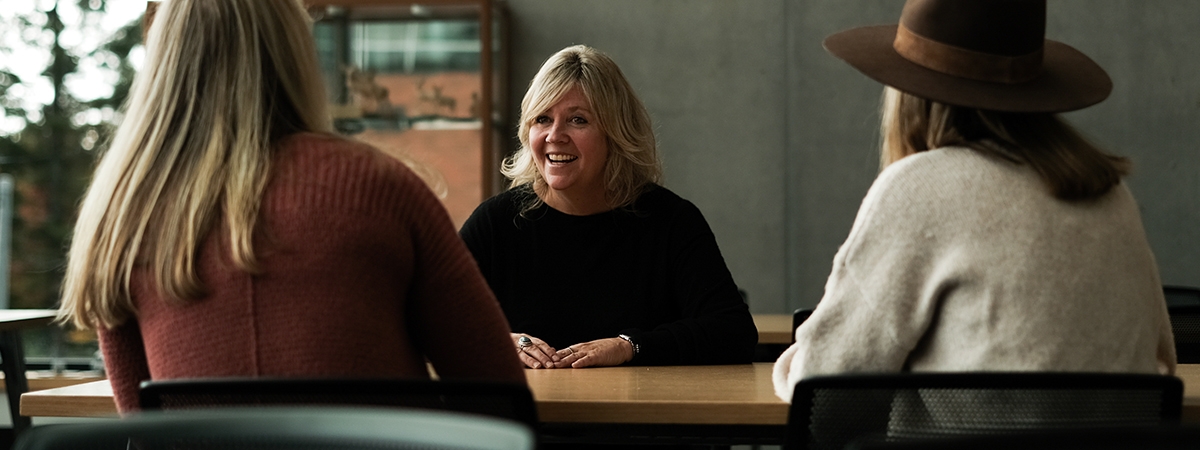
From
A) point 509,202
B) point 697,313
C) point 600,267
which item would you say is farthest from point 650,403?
point 509,202

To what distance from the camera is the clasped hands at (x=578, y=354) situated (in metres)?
2.03

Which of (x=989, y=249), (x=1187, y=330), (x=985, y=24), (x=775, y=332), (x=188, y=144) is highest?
(x=985, y=24)

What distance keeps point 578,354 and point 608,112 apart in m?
0.72

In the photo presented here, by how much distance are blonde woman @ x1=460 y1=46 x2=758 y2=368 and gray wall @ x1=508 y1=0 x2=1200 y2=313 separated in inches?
86.1

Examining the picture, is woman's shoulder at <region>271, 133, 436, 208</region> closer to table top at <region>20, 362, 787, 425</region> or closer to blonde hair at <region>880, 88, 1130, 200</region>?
table top at <region>20, 362, 787, 425</region>

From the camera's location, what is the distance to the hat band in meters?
1.48

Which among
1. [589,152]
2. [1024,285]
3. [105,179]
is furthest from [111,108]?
[1024,285]

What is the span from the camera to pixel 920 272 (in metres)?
1.34

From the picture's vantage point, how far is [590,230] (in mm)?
2527

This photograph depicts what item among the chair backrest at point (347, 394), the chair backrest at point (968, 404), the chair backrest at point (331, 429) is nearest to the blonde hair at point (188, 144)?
the chair backrest at point (347, 394)

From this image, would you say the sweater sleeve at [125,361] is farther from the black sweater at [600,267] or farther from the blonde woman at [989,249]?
the black sweater at [600,267]

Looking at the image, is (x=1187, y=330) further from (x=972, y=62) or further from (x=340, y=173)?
(x=340, y=173)

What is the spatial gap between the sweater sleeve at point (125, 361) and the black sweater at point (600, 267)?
1.06m

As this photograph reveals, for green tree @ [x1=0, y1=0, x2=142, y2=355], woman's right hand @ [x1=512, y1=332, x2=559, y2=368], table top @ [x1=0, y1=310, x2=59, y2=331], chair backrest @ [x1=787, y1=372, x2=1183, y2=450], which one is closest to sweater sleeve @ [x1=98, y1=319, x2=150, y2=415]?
woman's right hand @ [x1=512, y1=332, x2=559, y2=368]
